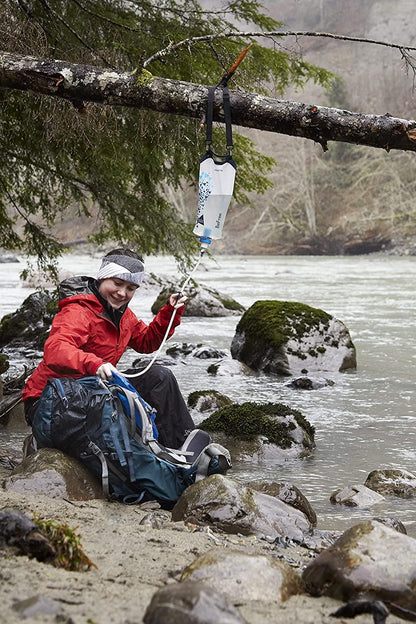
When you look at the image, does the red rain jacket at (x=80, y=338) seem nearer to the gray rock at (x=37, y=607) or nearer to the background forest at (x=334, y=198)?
the gray rock at (x=37, y=607)

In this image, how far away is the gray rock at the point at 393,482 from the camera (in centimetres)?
492

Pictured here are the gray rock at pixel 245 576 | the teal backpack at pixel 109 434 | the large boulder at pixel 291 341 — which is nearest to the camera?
the gray rock at pixel 245 576

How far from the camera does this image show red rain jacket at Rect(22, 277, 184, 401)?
429 cm

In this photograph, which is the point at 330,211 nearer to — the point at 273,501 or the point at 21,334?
the point at 21,334

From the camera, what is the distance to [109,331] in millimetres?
4723

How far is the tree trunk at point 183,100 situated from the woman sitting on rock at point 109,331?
3.26 ft

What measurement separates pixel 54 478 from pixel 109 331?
3.37 feet

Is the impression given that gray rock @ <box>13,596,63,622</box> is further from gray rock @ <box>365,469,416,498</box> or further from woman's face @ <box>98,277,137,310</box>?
gray rock @ <box>365,469,416,498</box>

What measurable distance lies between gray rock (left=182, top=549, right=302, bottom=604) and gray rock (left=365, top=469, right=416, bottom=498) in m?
2.16

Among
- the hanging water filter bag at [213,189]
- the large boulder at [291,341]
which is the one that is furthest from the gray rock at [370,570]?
the large boulder at [291,341]

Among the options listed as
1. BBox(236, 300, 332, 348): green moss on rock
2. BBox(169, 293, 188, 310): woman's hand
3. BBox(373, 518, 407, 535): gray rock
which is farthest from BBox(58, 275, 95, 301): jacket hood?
BBox(236, 300, 332, 348): green moss on rock

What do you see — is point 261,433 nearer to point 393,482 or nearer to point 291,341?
point 393,482

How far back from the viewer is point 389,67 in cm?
6588

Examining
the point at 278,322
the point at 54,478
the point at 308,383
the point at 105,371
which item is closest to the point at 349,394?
the point at 308,383
